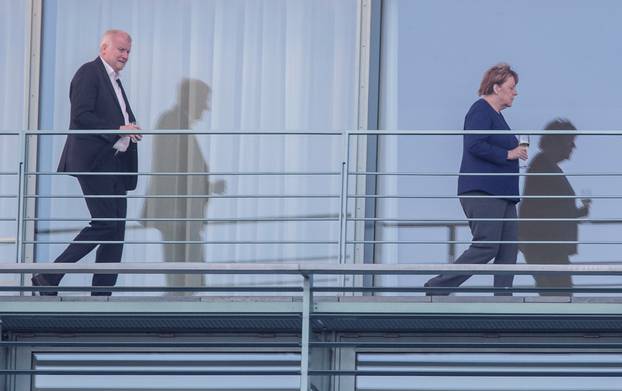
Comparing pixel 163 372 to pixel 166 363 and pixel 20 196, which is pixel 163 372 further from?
pixel 20 196

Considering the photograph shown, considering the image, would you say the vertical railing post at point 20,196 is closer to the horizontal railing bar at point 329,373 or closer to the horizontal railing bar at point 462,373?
the horizontal railing bar at point 329,373

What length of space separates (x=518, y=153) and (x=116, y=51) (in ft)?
7.81

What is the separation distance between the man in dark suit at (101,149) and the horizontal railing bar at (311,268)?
0.83 meters

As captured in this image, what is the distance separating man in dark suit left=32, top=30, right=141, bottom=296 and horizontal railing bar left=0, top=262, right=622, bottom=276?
83 centimetres

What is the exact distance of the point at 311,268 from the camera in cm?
898

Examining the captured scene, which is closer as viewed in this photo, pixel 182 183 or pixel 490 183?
→ pixel 490 183

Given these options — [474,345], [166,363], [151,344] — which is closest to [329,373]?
[474,345]

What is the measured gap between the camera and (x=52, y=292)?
404 inches

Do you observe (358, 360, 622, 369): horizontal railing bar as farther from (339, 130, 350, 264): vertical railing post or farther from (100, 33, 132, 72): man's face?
(100, 33, 132, 72): man's face

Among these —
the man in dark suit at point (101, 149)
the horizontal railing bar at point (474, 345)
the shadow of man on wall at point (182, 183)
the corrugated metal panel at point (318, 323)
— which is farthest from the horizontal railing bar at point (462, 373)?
the shadow of man on wall at point (182, 183)

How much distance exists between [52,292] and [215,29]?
2.04 metres

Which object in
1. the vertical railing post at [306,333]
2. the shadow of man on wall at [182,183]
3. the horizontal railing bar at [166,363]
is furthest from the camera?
the shadow of man on wall at [182,183]

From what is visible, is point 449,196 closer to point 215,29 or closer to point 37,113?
point 215,29

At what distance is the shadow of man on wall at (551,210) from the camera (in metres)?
10.7
